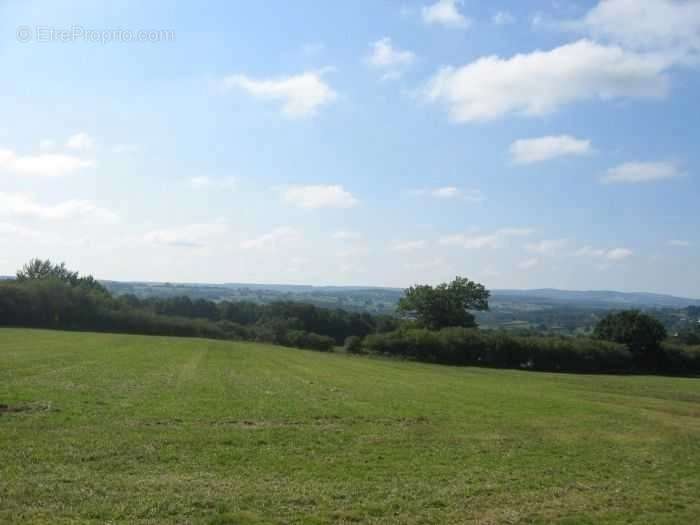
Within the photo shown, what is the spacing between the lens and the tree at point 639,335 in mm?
109250

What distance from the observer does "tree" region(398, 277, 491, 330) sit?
132000 millimetres

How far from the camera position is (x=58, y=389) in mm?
27234

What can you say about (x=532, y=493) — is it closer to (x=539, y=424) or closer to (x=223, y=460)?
(x=223, y=460)

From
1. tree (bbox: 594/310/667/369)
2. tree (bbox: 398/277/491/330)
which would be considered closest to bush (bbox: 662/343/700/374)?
tree (bbox: 594/310/667/369)

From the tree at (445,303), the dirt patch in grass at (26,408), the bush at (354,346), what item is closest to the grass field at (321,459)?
the dirt patch in grass at (26,408)

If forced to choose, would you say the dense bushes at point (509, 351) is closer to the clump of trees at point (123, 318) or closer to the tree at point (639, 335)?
the tree at point (639, 335)

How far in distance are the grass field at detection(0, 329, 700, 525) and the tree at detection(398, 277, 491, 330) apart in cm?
10002

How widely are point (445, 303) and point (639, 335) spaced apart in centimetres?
3690

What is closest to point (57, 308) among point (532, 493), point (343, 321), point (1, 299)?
point (1, 299)

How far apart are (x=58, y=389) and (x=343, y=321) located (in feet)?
420

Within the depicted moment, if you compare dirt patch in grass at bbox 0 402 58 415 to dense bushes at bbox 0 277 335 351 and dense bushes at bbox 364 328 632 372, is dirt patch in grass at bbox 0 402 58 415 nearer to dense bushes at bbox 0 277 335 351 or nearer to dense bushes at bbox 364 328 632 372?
dense bushes at bbox 364 328 632 372

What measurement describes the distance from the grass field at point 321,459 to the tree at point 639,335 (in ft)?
279

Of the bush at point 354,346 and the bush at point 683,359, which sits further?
the bush at point 354,346

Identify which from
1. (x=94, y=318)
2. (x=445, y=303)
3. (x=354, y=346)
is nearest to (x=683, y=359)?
(x=445, y=303)
